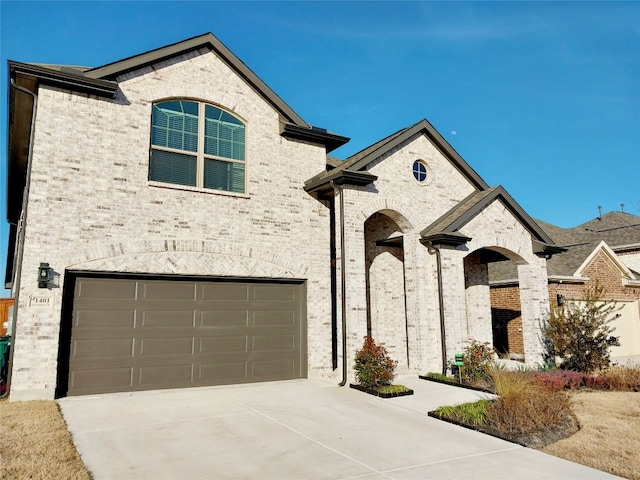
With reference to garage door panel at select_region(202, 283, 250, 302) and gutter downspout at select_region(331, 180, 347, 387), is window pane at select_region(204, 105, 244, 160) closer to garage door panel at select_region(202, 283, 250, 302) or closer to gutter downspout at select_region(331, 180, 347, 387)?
gutter downspout at select_region(331, 180, 347, 387)

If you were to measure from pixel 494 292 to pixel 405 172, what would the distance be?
840 centimetres

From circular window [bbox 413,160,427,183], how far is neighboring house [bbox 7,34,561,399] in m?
0.05

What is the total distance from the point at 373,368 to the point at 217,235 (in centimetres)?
489

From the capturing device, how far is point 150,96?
1086cm

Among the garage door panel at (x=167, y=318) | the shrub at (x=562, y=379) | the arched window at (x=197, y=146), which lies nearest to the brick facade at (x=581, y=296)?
the shrub at (x=562, y=379)

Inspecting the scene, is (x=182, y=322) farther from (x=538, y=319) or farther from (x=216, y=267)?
(x=538, y=319)

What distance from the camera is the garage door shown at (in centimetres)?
955

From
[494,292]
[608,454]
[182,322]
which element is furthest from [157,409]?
[494,292]

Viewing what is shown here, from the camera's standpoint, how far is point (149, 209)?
33.9 feet

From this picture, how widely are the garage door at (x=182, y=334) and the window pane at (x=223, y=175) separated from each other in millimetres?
2469

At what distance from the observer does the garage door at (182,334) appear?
31.3ft

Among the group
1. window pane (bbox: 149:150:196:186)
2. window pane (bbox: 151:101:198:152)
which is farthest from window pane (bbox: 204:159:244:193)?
window pane (bbox: 151:101:198:152)

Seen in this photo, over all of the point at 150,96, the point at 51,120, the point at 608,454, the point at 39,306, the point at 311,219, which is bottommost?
the point at 608,454

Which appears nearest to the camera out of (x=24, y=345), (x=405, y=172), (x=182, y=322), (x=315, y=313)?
(x=24, y=345)
